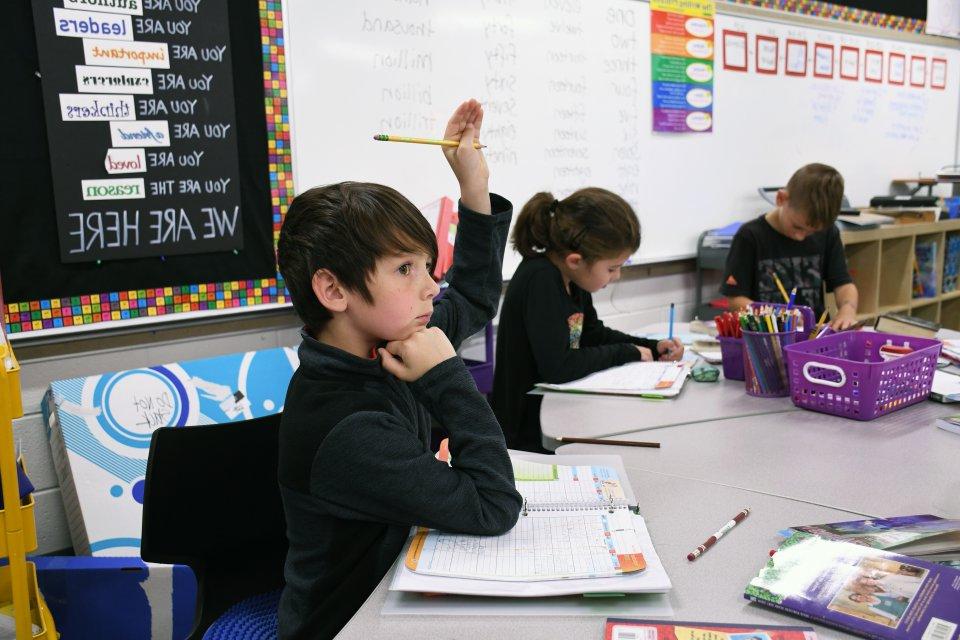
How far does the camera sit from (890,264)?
4109 mm

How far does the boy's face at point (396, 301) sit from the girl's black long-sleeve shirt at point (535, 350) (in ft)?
2.73

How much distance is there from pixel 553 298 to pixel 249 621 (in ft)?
3.39

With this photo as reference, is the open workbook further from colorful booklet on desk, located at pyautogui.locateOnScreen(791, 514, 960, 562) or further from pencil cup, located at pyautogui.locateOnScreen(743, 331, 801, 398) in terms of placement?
pencil cup, located at pyautogui.locateOnScreen(743, 331, 801, 398)

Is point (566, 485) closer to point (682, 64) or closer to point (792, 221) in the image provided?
point (792, 221)

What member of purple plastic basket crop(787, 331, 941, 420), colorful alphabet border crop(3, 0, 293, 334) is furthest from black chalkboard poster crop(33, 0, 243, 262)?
purple plastic basket crop(787, 331, 941, 420)

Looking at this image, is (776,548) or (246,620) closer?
(776,548)

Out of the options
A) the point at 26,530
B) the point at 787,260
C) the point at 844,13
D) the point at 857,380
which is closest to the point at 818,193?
the point at 787,260

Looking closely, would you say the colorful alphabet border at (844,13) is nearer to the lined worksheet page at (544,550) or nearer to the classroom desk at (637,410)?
the classroom desk at (637,410)

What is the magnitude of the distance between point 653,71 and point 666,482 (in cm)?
260

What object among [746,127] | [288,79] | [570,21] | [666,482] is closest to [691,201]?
[746,127]

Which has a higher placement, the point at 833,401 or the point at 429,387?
the point at 429,387

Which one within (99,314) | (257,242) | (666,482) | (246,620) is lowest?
(246,620)

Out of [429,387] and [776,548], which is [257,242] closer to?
[429,387]

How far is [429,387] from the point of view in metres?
1.03
